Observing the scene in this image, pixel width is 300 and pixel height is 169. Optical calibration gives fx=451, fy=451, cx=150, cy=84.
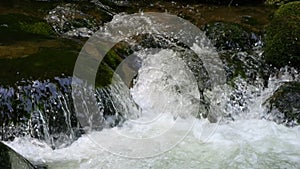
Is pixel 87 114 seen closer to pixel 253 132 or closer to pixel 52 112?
pixel 52 112

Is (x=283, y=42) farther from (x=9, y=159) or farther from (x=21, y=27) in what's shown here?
(x=9, y=159)

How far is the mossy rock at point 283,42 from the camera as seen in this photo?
6945 millimetres

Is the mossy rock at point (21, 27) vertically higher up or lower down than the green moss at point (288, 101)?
higher up

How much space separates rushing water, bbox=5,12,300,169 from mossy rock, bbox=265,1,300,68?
252mm

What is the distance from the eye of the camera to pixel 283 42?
22.9 feet

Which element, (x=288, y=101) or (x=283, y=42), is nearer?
(x=288, y=101)

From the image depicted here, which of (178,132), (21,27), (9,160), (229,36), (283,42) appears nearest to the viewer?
(9,160)

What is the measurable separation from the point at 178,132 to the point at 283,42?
2.50m

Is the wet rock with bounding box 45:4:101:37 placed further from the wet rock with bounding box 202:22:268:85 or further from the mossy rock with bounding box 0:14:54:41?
the wet rock with bounding box 202:22:268:85

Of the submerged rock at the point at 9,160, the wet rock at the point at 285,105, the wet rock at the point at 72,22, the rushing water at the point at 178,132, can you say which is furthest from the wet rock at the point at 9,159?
the wet rock at the point at 72,22

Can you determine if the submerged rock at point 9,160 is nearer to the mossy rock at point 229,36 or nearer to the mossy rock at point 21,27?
the mossy rock at point 21,27

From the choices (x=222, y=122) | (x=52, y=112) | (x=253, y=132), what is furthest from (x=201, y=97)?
(x=52, y=112)

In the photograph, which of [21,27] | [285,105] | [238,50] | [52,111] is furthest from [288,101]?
[21,27]

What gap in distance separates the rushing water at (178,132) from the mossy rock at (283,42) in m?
0.25
